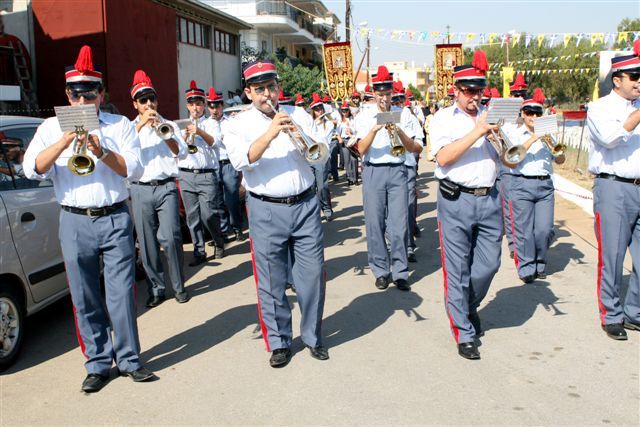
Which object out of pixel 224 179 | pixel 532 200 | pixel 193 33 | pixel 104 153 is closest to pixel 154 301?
pixel 104 153

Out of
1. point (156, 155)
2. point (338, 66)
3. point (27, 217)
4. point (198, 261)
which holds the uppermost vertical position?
point (338, 66)

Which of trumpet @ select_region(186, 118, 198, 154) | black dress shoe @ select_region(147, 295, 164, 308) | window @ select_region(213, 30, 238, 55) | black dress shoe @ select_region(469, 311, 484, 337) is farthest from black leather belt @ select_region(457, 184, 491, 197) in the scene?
window @ select_region(213, 30, 238, 55)

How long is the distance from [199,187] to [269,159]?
4.03 m

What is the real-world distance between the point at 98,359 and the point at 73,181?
1.24 metres

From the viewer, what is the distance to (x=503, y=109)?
4520mm

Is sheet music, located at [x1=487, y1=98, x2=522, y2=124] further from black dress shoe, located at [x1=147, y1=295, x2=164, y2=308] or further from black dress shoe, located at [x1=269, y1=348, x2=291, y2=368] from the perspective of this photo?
black dress shoe, located at [x1=147, y1=295, x2=164, y2=308]

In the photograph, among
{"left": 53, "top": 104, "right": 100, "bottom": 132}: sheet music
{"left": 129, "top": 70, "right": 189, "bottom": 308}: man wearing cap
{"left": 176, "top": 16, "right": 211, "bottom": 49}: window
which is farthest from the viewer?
{"left": 176, "top": 16, "right": 211, "bottom": 49}: window

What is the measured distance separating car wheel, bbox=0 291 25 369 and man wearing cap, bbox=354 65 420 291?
138 inches

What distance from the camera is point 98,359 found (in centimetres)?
445

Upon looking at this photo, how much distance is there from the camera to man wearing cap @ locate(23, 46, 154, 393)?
427 centimetres

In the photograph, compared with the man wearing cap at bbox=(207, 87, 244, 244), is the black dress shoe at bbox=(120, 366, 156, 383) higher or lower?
lower

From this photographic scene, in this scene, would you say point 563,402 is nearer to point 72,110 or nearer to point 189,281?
point 72,110

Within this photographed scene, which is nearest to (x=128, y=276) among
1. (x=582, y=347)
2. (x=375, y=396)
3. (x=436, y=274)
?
(x=375, y=396)

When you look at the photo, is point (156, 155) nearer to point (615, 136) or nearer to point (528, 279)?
point (528, 279)
